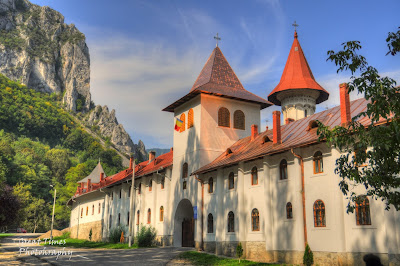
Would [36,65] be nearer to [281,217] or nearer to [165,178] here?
[165,178]

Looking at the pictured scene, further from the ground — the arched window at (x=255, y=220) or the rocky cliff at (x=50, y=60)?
the rocky cliff at (x=50, y=60)

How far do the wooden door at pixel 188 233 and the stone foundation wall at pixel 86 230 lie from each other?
709 inches

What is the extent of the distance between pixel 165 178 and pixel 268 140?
1197 centimetres

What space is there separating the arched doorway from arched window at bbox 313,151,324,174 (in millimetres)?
13812

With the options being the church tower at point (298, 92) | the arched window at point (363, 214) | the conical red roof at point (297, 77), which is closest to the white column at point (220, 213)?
the arched window at point (363, 214)

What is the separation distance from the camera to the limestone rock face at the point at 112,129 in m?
168

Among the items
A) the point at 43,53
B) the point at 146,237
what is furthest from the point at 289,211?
the point at 43,53

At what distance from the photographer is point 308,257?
1884cm

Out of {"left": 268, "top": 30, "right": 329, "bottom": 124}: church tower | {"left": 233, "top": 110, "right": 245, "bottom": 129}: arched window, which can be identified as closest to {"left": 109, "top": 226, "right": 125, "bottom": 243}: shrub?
{"left": 233, "top": 110, "right": 245, "bottom": 129}: arched window

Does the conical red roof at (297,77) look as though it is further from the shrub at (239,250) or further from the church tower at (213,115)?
the shrub at (239,250)

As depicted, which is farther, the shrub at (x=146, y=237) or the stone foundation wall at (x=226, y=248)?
the shrub at (x=146, y=237)

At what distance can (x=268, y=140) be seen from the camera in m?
25.2

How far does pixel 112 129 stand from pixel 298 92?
141683mm

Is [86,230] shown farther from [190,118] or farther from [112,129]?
[112,129]
